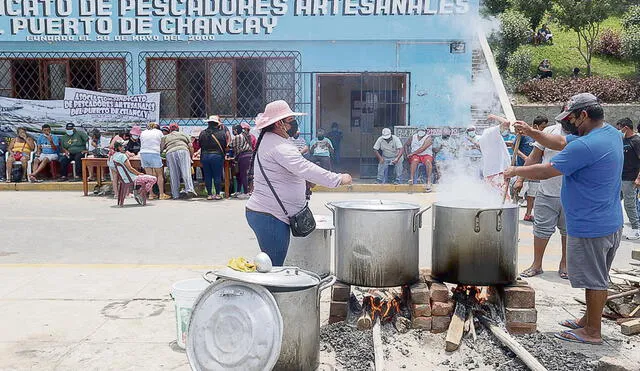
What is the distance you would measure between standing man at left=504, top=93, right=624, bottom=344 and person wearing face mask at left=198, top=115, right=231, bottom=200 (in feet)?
30.6

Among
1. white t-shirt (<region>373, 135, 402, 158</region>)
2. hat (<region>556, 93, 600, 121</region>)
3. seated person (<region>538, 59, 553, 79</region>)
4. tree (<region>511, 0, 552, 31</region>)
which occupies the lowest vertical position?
white t-shirt (<region>373, 135, 402, 158</region>)

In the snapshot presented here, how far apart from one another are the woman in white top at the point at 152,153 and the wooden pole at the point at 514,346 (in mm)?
9872

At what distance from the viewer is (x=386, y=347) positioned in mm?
4516

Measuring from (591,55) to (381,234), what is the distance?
20.7 metres

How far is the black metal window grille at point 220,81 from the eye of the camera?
1620 cm

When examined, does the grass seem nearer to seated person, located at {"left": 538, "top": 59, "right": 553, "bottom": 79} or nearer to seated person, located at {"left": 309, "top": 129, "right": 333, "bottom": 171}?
seated person, located at {"left": 538, "top": 59, "right": 553, "bottom": 79}

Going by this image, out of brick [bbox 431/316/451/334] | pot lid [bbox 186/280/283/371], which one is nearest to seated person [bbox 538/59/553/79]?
brick [bbox 431/316/451/334]

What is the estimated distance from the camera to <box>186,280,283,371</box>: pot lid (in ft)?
11.2

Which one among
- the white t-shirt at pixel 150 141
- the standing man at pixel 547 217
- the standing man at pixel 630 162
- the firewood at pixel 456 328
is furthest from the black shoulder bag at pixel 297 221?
the white t-shirt at pixel 150 141

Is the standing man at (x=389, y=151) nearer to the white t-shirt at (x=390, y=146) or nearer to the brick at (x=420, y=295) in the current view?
the white t-shirt at (x=390, y=146)

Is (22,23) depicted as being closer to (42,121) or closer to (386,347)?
(42,121)

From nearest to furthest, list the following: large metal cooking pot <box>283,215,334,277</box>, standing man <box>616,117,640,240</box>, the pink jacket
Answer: the pink jacket < large metal cooking pot <box>283,215,334,277</box> < standing man <box>616,117,640,240</box>

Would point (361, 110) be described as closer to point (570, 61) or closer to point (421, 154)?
point (421, 154)

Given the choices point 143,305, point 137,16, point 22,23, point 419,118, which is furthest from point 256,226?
point 22,23
